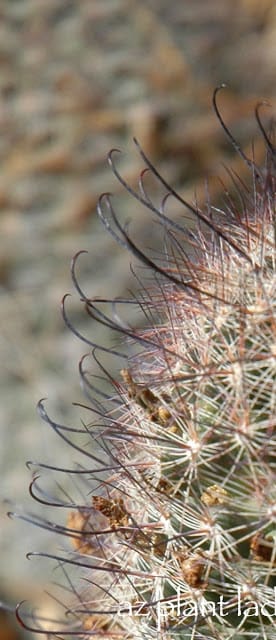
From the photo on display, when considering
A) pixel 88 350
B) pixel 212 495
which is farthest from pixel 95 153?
pixel 212 495

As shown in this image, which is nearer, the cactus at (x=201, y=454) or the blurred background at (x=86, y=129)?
the cactus at (x=201, y=454)

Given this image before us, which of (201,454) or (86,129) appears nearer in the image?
(201,454)

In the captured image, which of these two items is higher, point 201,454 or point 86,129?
point 86,129

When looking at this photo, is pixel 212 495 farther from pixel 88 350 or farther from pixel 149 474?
pixel 88 350

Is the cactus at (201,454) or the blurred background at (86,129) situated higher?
the blurred background at (86,129)
